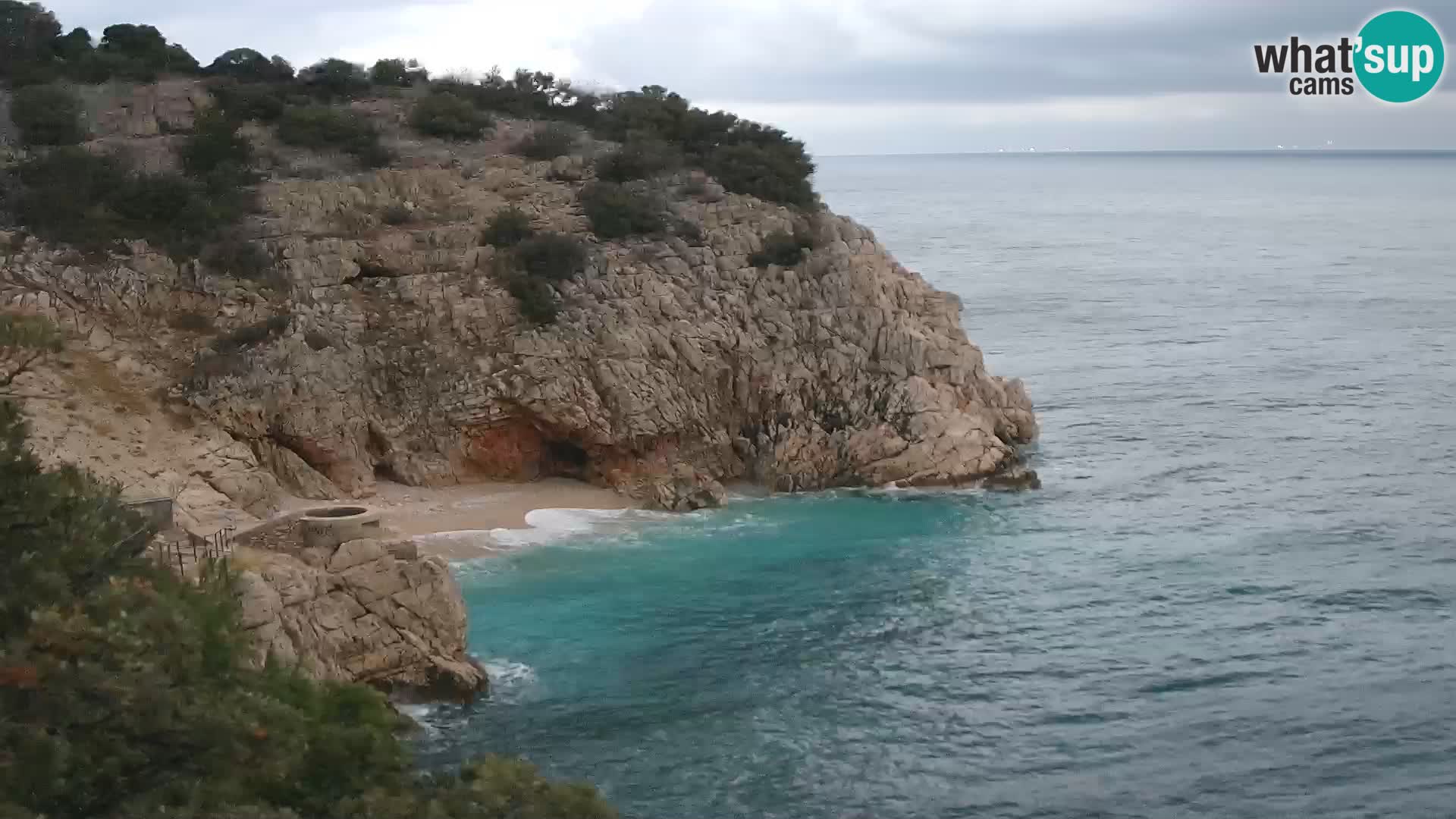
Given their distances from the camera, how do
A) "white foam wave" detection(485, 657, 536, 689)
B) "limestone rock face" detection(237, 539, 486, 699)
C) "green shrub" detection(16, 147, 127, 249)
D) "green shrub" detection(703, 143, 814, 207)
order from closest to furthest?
"limestone rock face" detection(237, 539, 486, 699), "white foam wave" detection(485, 657, 536, 689), "green shrub" detection(16, 147, 127, 249), "green shrub" detection(703, 143, 814, 207)

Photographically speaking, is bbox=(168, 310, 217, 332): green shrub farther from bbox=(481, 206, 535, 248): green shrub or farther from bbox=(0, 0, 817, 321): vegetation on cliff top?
bbox=(481, 206, 535, 248): green shrub

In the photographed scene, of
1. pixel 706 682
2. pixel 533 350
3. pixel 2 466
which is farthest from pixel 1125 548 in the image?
pixel 2 466

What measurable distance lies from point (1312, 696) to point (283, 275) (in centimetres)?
2648

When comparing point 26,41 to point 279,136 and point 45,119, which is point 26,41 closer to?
point 45,119

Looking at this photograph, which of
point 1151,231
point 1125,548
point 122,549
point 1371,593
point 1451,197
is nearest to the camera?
point 122,549

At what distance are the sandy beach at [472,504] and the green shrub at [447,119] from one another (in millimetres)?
13637

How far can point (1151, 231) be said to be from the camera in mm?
133375

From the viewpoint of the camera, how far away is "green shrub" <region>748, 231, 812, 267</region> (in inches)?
1629

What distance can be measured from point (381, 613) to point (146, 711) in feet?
37.0

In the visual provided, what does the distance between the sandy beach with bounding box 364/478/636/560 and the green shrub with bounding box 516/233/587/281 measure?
5.65 m

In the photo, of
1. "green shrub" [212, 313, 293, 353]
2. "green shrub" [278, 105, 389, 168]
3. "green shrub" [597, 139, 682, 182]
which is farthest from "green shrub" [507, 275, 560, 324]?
"green shrub" [278, 105, 389, 168]

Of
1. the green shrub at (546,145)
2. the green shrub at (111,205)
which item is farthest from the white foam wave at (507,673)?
the green shrub at (546,145)

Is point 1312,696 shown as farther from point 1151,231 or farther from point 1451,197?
point 1451,197

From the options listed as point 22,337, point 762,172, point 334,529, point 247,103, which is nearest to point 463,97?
point 247,103
